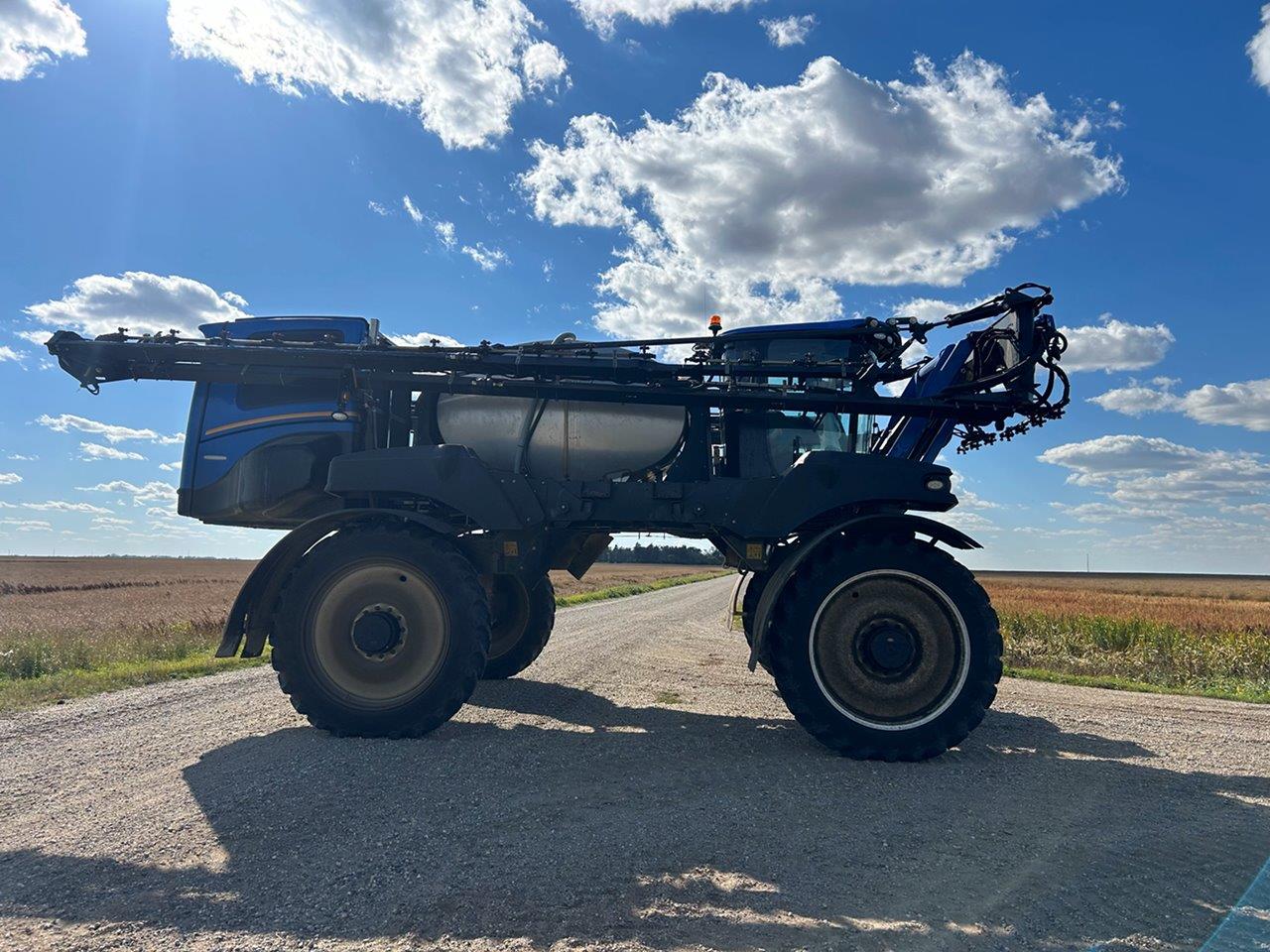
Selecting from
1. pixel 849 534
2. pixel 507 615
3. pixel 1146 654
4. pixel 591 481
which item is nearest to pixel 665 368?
pixel 591 481

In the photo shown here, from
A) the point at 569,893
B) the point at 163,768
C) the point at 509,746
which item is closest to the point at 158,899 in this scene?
the point at 569,893

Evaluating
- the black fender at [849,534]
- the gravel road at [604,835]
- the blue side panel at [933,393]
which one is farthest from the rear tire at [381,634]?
the blue side panel at [933,393]

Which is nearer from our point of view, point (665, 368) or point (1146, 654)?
point (665, 368)

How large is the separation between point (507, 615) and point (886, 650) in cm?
430

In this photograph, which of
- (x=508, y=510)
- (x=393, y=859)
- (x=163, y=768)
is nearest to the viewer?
(x=393, y=859)

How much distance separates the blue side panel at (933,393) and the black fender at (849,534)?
1107mm

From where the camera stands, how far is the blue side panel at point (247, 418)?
6766 millimetres

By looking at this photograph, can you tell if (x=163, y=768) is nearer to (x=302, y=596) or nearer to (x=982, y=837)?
(x=302, y=596)

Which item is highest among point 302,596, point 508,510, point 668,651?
point 508,510

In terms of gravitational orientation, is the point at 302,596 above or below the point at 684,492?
below

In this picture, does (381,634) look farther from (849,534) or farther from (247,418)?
(849,534)

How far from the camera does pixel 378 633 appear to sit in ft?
19.6

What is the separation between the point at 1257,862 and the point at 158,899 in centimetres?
520

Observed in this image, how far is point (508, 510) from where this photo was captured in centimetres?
639
